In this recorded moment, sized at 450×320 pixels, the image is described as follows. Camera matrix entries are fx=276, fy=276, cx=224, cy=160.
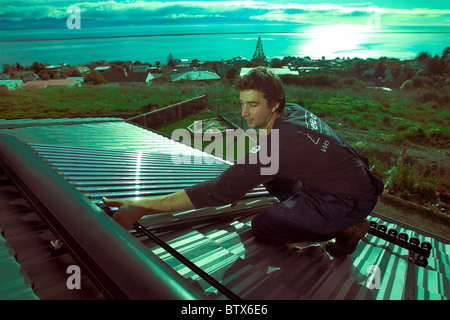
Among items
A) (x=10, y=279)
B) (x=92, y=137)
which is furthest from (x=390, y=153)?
(x=10, y=279)

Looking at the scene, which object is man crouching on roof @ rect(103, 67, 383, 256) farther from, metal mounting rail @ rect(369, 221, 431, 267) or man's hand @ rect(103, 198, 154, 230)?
metal mounting rail @ rect(369, 221, 431, 267)

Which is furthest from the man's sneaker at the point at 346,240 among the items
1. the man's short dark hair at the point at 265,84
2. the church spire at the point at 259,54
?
the church spire at the point at 259,54

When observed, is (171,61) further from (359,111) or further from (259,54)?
(359,111)

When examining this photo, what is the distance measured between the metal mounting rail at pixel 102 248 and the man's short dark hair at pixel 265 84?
1621 millimetres

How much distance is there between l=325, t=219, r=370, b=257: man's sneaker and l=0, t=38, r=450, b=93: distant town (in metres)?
21.2

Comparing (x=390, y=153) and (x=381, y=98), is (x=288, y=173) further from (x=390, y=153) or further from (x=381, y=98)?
(x=381, y=98)

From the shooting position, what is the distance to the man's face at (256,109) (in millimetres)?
2527

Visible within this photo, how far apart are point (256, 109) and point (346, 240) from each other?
63.5 inches

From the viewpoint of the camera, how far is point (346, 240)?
2805mm

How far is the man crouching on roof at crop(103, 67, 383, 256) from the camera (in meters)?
2.26

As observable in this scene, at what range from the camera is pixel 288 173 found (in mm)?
2385

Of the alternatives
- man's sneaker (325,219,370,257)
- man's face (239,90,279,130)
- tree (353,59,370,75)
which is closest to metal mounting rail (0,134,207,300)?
man's face (239,90,279,130)

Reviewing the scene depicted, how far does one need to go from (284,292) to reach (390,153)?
56.6ft
